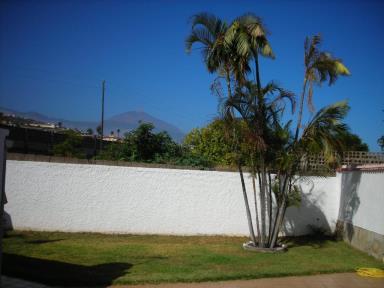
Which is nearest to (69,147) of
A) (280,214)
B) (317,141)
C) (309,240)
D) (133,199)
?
(133,199)

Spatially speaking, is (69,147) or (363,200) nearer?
(363,200)

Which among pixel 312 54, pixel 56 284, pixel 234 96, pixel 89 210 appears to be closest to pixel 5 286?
pixel 56 284

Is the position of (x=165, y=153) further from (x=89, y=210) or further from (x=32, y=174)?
(x=32, y=174)

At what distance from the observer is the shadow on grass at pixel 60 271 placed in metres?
6.81

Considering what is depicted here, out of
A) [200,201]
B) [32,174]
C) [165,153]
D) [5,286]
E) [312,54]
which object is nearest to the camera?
[5,286]

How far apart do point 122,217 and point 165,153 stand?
3.20m

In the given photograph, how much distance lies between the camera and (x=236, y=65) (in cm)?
1043

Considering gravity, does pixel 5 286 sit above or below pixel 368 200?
below

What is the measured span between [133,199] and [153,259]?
336 cm

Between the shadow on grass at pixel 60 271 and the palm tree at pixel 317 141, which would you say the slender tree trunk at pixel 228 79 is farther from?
the shadow on grass at pixel 60 271

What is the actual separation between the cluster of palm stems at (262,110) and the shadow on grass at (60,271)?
13.5 feet

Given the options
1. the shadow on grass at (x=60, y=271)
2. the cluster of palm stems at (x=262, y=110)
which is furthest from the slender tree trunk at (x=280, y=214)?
the shadow on grass at (x=60, y=271)

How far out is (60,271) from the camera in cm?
725

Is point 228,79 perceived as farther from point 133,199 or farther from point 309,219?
point 309,219
